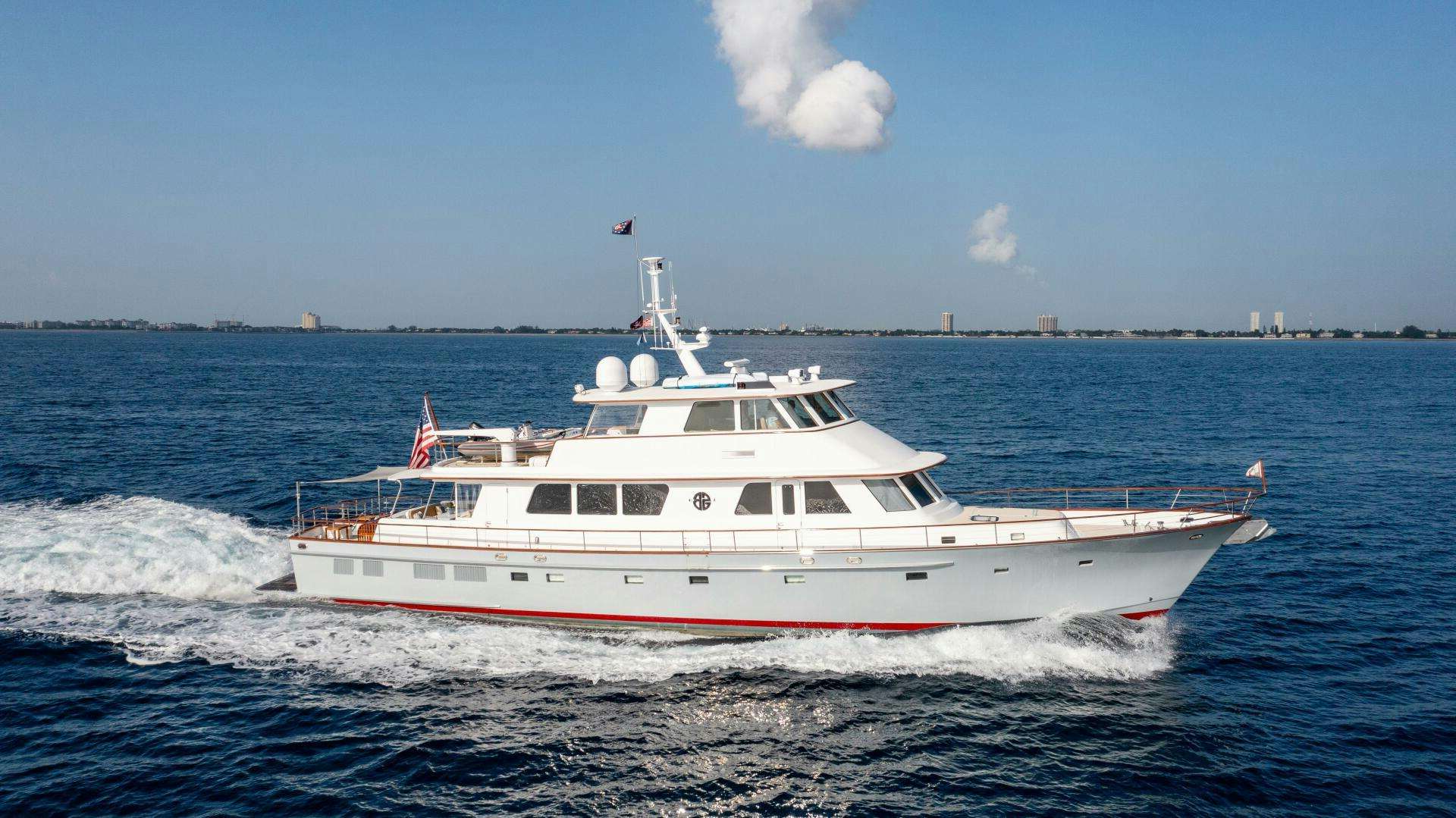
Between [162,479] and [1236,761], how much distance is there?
97.1 ft

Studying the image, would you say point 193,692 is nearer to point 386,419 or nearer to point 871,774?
point 871,774

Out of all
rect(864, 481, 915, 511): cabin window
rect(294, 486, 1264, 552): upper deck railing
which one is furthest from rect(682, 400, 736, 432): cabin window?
rect(864, 481, 915, 511): cabin window

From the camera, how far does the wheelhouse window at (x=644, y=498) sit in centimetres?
1548

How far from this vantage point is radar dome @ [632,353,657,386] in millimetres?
16797

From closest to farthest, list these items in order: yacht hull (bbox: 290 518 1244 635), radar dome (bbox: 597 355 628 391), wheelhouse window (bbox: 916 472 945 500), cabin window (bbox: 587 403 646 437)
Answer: yacht hull (bbox: 290 518 1244 635) → wheelhouse window (bbox: 916 472 945 500) → cabin window (bbox: 587 403 646 437) → radar dome (bbox: 597 355 628 391)

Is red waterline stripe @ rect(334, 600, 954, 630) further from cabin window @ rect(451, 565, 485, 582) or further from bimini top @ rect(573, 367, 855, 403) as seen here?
bimini top @ rect(573, 367, 855, 403)

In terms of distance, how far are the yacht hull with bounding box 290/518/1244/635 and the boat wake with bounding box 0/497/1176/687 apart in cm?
32

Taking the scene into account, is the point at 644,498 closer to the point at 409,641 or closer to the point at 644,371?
the point at 644,371

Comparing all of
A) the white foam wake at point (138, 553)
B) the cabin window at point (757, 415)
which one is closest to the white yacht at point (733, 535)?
the cabin window at point (757, 415)

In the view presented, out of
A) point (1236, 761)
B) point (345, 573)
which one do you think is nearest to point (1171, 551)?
point (1236, 761)

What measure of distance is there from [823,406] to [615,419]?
400 centimetres

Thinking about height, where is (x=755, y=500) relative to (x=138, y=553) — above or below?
above

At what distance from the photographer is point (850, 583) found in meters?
14.3

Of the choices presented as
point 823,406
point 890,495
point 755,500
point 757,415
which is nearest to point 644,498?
point 755,500
